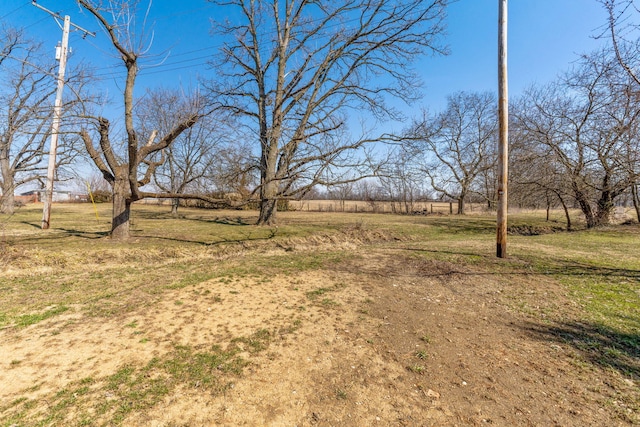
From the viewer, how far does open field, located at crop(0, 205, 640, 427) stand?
1974 mm

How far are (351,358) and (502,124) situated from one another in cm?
674

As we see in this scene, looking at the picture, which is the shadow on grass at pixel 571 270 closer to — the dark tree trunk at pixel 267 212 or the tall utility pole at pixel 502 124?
the tall utility pole at pixel 502 124

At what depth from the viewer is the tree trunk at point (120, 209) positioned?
7.90 meters

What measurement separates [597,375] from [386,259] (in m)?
4.72

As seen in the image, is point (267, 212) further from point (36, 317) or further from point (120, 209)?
point (36, 317)

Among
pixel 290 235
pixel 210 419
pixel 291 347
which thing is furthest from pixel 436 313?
pixel 290 235

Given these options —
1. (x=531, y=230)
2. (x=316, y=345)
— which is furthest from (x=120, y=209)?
(x=531, y=230)

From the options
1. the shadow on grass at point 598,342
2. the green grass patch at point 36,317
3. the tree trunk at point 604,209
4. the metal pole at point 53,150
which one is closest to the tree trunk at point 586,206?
the tree trunk at point 604,209

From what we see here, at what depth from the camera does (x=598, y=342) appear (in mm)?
2939

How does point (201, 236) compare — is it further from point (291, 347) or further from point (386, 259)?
point (291, 347)

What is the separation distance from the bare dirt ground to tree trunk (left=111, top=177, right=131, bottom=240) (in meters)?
5.15

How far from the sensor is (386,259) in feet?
23.1

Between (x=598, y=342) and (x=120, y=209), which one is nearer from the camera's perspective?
(x=598, y=342)

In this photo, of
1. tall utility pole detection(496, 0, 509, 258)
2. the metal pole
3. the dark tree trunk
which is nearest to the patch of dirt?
tall utility pole detection(496, 0, 509, 258)
